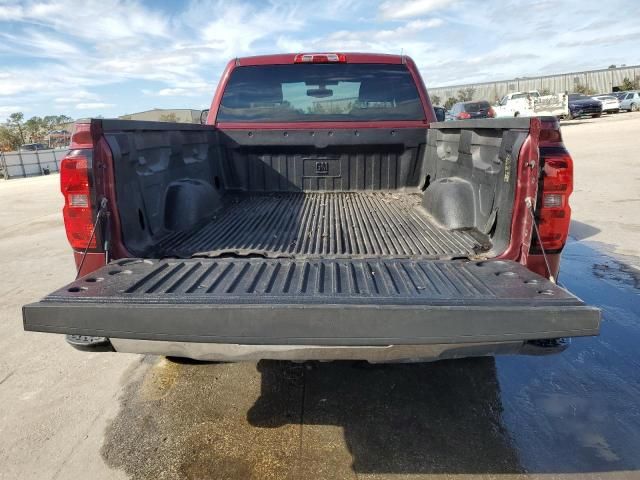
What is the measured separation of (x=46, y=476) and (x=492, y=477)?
7.27 ft

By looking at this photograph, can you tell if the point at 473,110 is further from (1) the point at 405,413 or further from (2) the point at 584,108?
(1) the point at 405,413

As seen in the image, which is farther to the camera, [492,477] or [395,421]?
[395,421]

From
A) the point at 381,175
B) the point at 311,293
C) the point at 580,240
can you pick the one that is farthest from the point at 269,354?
the point at 580,240

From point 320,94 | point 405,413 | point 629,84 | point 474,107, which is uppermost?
point 629,84

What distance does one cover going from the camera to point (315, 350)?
6.22 ft

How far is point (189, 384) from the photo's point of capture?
3207mm

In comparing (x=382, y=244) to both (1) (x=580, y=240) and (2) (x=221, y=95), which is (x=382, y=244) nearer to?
(2) (x=221, y=95)

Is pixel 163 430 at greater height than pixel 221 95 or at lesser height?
lesser

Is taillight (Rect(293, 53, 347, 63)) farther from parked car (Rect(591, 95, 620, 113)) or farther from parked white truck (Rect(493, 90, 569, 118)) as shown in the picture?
parked car (Rect(591, 95, 620, 113))

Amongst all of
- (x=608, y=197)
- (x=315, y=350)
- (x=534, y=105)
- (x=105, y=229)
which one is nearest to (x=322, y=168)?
(x=105, y=229)

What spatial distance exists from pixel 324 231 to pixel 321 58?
2.00m

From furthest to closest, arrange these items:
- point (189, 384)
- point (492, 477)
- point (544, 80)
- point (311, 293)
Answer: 1. point (544, 80)
2. point (189, 384)
3. point (492, 477)
4. point (311, 293)

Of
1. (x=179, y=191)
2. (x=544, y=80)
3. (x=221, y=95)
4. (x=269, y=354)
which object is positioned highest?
(x=544, y=80)

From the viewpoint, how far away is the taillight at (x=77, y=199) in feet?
7.77
